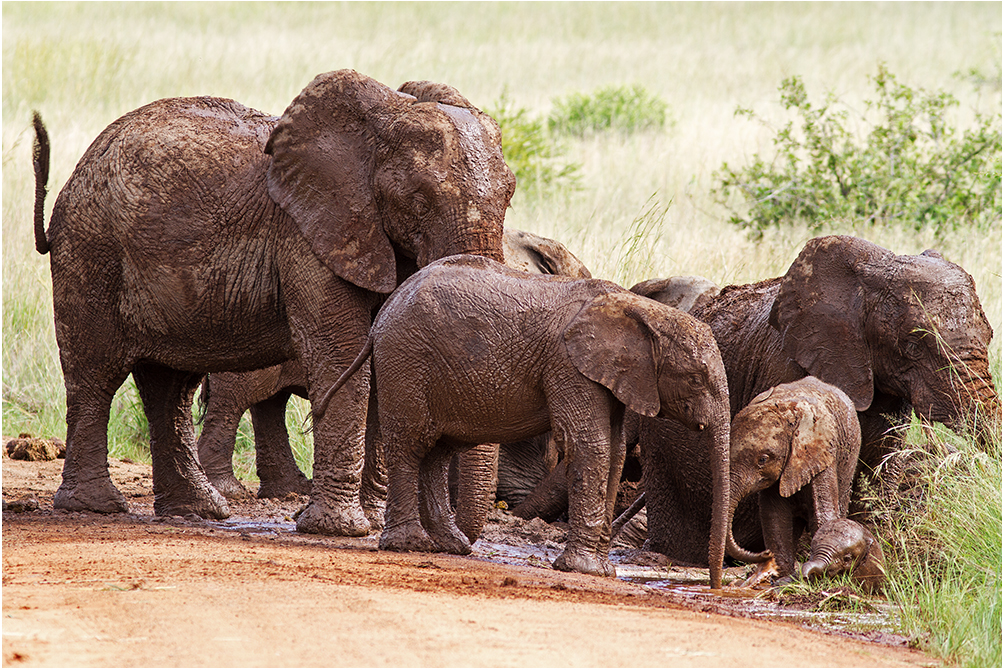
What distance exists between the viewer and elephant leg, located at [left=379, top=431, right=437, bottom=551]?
7.09 m

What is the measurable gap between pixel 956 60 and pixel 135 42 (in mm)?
18162

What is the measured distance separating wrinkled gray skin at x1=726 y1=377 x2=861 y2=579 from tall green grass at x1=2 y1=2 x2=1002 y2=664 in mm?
486

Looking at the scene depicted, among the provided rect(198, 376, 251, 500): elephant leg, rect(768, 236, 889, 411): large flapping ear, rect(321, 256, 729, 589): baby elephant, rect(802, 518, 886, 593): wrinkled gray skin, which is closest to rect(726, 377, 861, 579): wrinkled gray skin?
rect(802, 518, 886, 593): wrinkled gray skin

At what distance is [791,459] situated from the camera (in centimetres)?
710

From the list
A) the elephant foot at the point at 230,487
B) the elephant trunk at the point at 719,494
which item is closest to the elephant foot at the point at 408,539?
the elephant trunk at the point at 719,494

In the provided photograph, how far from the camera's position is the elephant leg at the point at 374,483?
8172 mm

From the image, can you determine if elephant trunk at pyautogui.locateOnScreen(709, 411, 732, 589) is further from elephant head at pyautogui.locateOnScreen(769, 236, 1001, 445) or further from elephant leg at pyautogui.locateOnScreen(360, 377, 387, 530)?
elephant leg at pyautogui.locateOnScreen(360, 377, 387, 530)

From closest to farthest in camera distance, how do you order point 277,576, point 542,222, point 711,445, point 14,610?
point 14,610 → point 277,576 → point 711,445 → point 542,222

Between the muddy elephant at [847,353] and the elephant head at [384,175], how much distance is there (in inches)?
73.3

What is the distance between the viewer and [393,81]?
28.4 m

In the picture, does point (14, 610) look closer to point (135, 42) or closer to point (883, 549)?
point (883, 549)

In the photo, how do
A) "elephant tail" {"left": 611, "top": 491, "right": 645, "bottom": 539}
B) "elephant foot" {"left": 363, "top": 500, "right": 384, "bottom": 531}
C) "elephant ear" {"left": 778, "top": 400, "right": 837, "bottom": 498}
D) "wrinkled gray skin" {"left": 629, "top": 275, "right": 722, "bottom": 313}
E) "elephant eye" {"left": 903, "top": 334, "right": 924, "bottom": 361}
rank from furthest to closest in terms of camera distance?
1. "wrinkled gray skin" {"left": 629, "top": 275, "right": 722, "bottom": 313}
2. "elephant tail" {"left": 611, "top": 491, "right": 645, "bottom": 539}
3. "elephant foot" {"left": 363, "top": 500, "right": 384, "bottom": 531}
4. "elephant eye" {"left": 903, "top": 334, "right": 924, "bottom": 361}
5. "elephant ear" {"left": 778, "top": 400, "right": 837, "bottom": 498}

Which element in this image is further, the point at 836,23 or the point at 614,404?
the point at 836,23

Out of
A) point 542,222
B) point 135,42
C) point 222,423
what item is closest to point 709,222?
point 542,222
